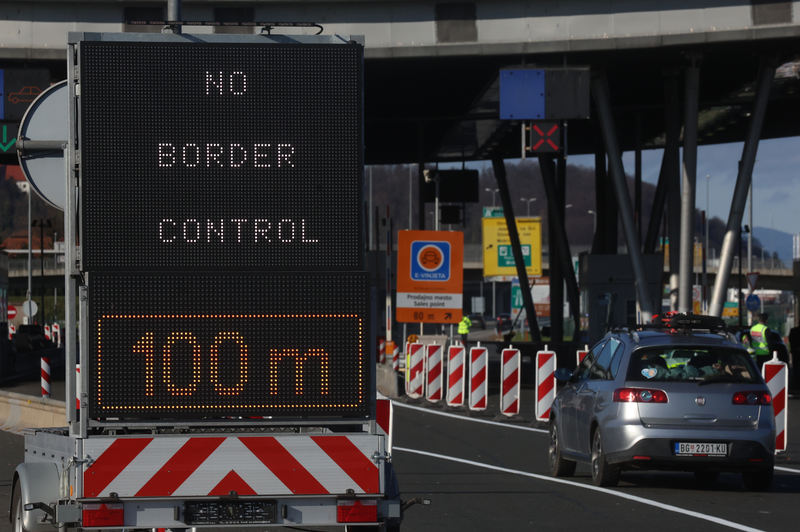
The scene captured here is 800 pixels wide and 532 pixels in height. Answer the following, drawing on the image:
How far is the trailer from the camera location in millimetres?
5473

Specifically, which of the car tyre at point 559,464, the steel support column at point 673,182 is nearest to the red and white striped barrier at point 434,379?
the steel support column at point 673,182

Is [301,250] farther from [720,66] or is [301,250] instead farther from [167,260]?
[720,66]

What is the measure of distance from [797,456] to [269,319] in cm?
1123

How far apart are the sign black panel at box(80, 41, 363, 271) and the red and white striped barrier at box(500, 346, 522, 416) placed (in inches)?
543

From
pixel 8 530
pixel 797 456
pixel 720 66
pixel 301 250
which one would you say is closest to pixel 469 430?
pixel 797 456

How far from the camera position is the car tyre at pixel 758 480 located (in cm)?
1119

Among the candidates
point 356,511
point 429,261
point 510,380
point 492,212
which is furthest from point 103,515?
point 492,212

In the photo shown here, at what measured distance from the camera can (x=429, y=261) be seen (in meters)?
26.2

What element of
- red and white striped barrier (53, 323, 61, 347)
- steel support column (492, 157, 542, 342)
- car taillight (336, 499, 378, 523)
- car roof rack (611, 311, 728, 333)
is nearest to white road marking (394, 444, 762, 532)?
car roof rack (611, 311, 728, 333)

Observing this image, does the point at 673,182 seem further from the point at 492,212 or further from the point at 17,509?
the point at 492,212

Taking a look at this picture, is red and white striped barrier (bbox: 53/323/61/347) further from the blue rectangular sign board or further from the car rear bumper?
the car rear bumper

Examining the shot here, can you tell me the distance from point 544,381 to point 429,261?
8.23 m

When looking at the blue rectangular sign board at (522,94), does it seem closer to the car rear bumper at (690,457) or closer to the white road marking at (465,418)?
the white road marking at (465,418)

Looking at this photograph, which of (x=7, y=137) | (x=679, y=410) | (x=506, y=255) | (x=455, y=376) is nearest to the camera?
(x=679, y=410)
